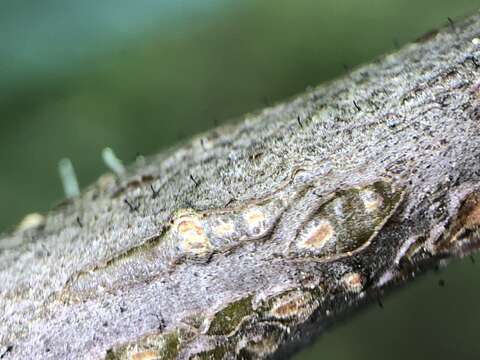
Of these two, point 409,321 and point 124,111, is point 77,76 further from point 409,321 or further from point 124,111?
point 409,321

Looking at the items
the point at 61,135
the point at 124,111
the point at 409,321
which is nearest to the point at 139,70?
the point at 124,111

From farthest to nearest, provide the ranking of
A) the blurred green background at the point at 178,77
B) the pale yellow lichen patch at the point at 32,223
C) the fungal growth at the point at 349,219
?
the blurred green background at the point at 178,77, the pale yellow lichen patch at the point at 32,223, the fungal growth at the point at 349,219

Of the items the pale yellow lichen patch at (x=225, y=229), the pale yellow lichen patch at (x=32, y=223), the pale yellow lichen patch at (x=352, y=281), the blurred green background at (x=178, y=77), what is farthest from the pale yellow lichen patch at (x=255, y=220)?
the blurred green background at (x=178, y=77)

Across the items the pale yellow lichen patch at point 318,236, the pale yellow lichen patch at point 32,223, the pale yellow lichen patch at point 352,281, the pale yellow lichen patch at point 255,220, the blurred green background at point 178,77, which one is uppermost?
the blurred green background at point 178,77

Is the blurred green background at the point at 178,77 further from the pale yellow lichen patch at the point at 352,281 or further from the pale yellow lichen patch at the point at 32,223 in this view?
the pale yellow lichen patch at the point at 352,281

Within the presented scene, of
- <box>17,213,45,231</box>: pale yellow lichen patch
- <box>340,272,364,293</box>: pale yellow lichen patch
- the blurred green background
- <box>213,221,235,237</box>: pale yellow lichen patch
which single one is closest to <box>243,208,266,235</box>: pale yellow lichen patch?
<box>213,221,235,237</box>: pale yellow lichen patch

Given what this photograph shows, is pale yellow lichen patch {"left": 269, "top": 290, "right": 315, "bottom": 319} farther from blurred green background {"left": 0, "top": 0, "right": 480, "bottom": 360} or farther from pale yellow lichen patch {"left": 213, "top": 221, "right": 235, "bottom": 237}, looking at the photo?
blurred green background {"left": 0, "top": 0, "right": 480, "bottom": 360}
